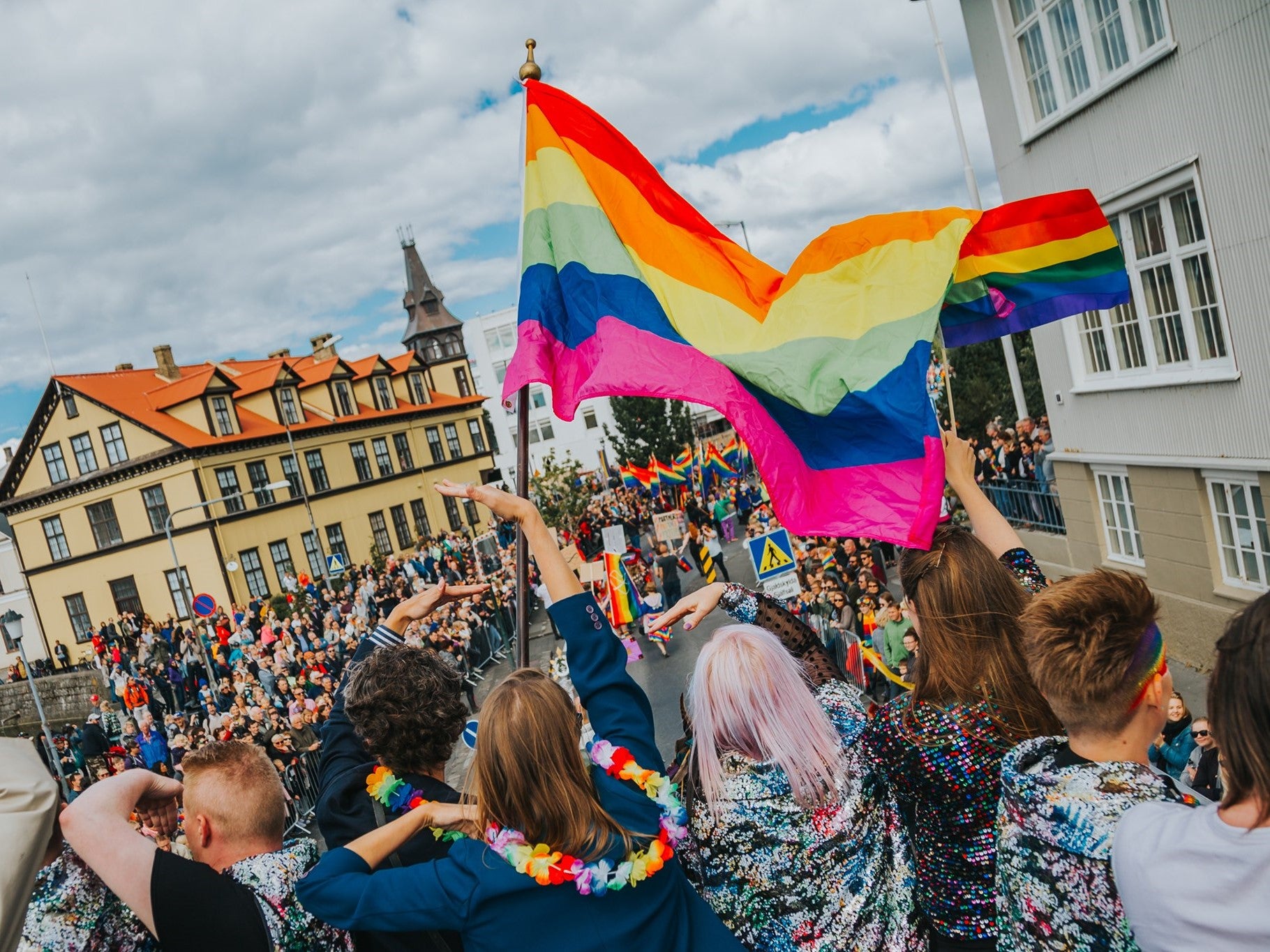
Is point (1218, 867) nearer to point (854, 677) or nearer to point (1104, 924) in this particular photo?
point (1104, 924)

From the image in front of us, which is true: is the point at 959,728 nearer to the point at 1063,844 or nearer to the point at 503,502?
the point at 1063,844

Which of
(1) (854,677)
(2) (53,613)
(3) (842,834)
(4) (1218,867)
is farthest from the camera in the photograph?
(2) (53,613)

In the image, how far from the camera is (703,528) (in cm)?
2378

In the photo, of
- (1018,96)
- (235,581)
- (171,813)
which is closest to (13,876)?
(171,813)

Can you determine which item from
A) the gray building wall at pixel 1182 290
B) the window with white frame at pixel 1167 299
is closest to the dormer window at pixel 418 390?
the gray building wall at pixel 1182 290

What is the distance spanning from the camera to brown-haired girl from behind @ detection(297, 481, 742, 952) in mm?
2350

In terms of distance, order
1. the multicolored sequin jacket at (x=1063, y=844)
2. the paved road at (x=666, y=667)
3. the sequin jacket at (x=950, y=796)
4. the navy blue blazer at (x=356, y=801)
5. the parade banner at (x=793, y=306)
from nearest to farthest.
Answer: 1. the multicolored sequin jacket at (x=1063, y=844)
2. the sequin jacket at (x=950, y=796)
3. the navy blue blazer at (x=356, y=801)
4. the parade banner at (x=793, y=306)
5. the paved road at (x=666, y=667)

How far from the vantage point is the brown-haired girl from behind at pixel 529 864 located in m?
2.35

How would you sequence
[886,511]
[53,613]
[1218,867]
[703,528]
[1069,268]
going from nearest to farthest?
[1218,867] → [886,511] → [1069,268] → [703,528] → [53,613]

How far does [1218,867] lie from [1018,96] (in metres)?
13.1

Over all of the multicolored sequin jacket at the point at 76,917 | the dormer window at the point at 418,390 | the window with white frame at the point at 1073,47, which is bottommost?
the multicolored sequin jacket at the point at 76,917

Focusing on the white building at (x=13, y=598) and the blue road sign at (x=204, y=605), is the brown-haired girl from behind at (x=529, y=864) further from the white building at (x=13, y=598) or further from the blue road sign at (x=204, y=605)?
the white building at (x=13, y=598)

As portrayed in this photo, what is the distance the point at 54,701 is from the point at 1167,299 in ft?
103

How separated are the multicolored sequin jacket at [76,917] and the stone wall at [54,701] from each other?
28.8 metres
